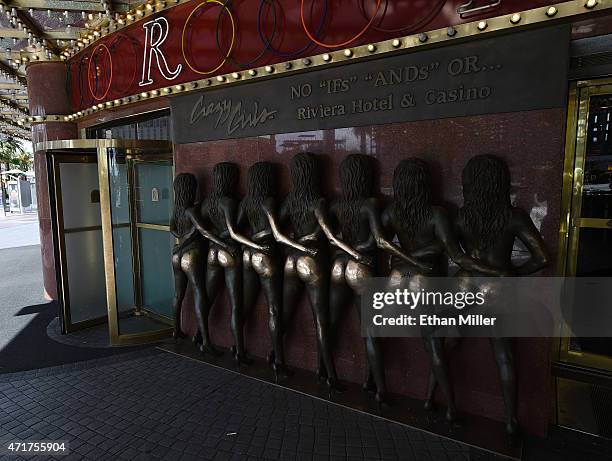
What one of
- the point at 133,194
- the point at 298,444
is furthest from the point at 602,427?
the point at 133,194

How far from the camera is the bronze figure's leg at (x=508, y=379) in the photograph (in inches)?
111

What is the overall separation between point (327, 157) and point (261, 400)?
2.30 m

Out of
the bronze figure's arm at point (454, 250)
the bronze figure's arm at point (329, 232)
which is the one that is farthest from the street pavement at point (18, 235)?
the bronze figure's arm at point (454, 250)

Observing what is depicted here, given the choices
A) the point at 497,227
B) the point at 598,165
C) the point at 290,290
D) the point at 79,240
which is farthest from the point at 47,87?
the point at 598,165

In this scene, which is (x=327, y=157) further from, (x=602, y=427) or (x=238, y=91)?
(x=602, y=427)

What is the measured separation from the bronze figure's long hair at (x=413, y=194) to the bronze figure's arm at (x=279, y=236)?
892 millimetres

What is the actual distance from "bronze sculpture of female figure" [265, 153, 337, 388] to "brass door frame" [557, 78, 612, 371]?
196 cm

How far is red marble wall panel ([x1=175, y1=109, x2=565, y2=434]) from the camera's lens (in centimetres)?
280

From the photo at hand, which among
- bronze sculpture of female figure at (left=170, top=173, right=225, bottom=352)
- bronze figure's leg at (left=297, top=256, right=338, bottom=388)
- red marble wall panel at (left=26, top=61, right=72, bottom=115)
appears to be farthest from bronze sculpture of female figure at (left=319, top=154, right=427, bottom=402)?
red marble wall panel at (left=26, top=61, right=72, bottom=115)

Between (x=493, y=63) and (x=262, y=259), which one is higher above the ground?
(x=493, y=63)

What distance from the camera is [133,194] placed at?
5.46 meters

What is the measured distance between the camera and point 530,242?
8.80 ft

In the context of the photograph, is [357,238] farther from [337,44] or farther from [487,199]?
[337,44]

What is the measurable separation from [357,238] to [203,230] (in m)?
1.71
